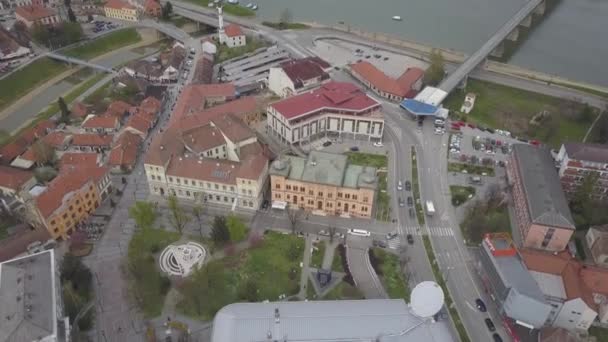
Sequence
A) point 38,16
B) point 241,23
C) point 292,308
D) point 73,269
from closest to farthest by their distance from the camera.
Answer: point 292,308 < point 73,269 < point 38,16 < point 241,23

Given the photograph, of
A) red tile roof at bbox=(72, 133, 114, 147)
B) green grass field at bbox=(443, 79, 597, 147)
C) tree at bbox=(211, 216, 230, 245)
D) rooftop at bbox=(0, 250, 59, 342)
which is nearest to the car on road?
tree at bbox=(211, 216, 230, 245)

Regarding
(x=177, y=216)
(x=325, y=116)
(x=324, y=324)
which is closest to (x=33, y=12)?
(x=325, y=116)

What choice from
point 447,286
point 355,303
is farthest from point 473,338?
point 355,303

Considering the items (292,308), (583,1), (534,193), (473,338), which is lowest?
(473,338)

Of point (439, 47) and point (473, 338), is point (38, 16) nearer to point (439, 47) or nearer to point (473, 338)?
point (439, 47)

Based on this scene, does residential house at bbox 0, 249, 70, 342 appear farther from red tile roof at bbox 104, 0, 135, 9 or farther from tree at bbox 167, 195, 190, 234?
red tile roof at bbox 104, 0, 135, 9

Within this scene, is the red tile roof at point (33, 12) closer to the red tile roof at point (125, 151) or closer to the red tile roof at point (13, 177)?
the red tile roof at point (125, 151)
